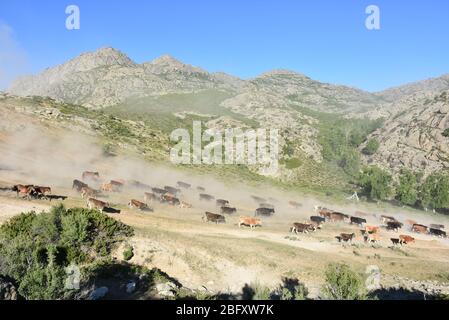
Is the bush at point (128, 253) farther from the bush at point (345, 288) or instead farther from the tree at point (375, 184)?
the tree at point (375, 184)

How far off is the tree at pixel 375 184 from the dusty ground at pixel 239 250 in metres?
38.4

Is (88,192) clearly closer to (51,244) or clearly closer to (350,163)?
(51,244)

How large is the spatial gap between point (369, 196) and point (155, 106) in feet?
369

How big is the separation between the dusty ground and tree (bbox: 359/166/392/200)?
38414 mm

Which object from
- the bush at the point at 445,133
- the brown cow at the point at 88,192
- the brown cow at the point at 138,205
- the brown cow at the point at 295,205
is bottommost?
the brown cow at the point at 295,205

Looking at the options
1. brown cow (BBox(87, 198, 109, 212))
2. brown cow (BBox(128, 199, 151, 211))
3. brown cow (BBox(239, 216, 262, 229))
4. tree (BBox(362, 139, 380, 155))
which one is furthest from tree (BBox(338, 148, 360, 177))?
brown cow (BBox(87, 198, 109, 212))

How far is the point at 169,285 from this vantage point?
25.4 m

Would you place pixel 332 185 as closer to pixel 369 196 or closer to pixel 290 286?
pixel 369 196

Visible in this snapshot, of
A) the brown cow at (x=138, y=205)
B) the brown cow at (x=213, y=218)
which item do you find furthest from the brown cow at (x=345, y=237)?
the brown cow at (x=138, y=205)

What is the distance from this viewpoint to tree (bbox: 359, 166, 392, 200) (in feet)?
300

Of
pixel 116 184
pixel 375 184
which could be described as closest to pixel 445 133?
pixel 375 184

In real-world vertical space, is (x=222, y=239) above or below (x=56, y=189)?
below

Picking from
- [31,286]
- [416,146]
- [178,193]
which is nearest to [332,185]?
[416,146]

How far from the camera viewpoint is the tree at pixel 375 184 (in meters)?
91.4
